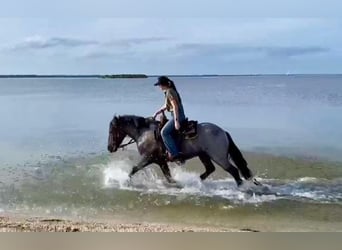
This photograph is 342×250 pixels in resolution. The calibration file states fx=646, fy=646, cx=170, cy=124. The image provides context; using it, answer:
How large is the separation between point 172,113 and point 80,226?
15.0 inches

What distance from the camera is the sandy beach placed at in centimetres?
169

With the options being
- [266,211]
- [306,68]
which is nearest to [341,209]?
[266,211]

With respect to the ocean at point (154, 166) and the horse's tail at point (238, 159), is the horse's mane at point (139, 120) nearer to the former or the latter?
the ocean at point (154, 166)

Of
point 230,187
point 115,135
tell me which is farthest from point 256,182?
point 115,135

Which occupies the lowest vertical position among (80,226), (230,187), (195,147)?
(80,226)

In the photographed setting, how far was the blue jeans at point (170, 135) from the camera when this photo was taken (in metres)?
1.69

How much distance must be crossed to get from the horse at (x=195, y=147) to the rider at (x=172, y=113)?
0.05ft

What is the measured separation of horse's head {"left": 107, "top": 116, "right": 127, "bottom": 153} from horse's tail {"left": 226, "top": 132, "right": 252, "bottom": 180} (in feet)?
0.93

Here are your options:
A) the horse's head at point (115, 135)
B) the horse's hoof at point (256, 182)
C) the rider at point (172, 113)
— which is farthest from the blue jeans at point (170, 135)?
the horse's hoof at point (256, 182)

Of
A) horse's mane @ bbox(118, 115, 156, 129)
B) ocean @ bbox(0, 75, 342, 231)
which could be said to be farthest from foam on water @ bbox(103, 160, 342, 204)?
horse's mane @ bbox(118, 115, 156, 129)

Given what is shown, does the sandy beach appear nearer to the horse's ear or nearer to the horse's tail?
the horse's tail

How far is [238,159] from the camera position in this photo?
5.57 ft

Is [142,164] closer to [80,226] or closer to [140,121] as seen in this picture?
[140,121]

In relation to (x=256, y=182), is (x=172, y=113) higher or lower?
higher
